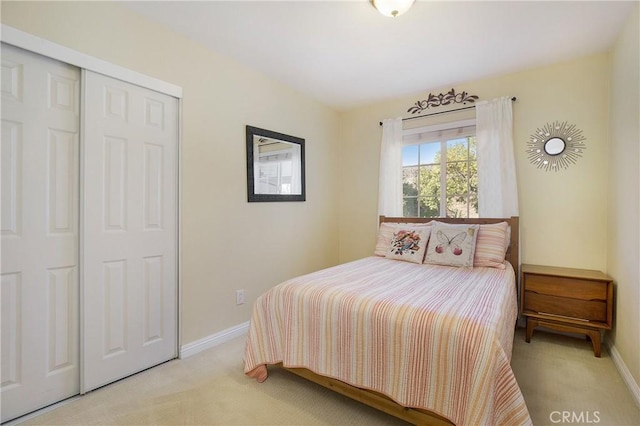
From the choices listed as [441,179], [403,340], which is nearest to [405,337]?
[403,340]

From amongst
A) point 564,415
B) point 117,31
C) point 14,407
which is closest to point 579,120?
point 564,415

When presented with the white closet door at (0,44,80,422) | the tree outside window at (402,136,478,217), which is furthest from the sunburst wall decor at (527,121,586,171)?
the white closet door at (0,44,80,422)

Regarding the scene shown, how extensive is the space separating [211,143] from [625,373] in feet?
11.0

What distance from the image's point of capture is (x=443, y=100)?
3350 millimetres

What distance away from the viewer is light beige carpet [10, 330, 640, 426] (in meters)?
1.65

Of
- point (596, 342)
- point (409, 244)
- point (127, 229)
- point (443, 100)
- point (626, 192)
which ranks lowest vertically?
point (596, 342)

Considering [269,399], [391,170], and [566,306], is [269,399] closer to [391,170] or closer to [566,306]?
[566,306]

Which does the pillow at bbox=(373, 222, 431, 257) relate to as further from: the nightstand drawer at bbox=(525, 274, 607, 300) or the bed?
the nightstand drawer at bbox=(525, 274, 607, 300)

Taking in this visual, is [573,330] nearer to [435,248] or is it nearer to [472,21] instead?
[435,248]

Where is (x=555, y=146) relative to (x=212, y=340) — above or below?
above

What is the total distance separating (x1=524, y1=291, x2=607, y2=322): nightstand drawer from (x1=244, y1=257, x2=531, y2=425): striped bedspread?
0.61 m

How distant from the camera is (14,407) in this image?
1634mm

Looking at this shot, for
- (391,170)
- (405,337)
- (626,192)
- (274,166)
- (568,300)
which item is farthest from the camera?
(391,170)

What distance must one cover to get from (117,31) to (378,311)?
2.38 meters
